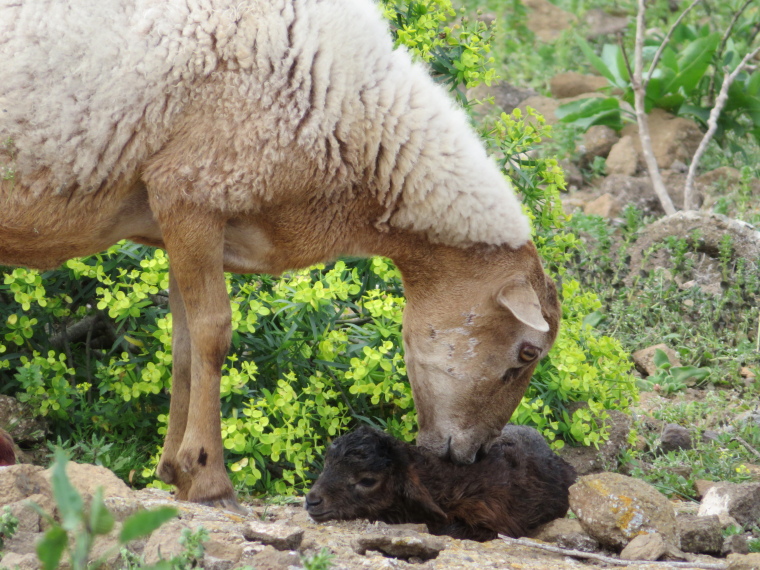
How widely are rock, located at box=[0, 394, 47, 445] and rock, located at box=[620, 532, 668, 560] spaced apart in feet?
9.65

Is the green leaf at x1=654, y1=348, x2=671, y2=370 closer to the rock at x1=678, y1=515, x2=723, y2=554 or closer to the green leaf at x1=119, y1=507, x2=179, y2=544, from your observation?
the rock at x1=678, y1=515, x2=723, y2=554

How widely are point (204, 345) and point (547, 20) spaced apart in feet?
32.3

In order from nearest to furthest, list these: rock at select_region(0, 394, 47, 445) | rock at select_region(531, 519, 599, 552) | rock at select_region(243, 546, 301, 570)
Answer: rock at select_region(243, 546, 301, 570) < rock at select_region(531, 519, 599, 552) < rock at select_region(0, 394, 47, 445)

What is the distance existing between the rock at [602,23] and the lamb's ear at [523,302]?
344 inches

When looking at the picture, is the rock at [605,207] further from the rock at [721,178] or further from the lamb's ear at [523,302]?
the lamb's ear at [523,302]

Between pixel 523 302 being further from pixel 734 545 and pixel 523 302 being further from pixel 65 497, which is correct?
pixel 65 497

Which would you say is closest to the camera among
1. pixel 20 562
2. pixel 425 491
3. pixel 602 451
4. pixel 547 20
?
pixel 20 562

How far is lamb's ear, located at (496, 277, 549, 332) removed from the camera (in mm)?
4258

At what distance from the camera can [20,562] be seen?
267 cm

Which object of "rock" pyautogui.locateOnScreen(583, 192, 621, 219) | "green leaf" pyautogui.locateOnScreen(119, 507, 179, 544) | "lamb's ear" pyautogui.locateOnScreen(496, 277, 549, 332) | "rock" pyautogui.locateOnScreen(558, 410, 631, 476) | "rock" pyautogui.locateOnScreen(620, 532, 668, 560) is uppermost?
"rock" pyautogui.locateOnScreen(583, 192, 621, 219)

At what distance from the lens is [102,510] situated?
1.62m

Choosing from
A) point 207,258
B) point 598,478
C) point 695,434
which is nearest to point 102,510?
point 207,258

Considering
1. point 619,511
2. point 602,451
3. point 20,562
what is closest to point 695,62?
point 602,451

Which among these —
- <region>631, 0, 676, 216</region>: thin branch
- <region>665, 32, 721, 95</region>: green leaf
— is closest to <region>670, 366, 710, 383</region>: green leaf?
<region>631, 0, 676, 216</region>: thin branch
